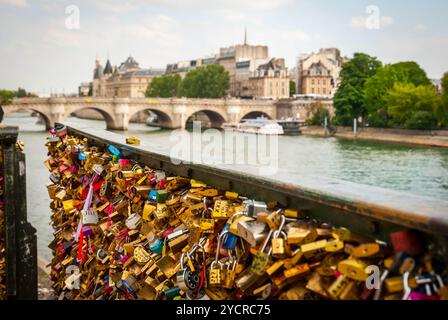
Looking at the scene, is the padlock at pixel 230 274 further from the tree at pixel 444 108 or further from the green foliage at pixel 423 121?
the green foliage at pixel 423 121

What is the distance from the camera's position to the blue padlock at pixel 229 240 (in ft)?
7.30

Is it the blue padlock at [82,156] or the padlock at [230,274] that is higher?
the blue padlock at [82,156]

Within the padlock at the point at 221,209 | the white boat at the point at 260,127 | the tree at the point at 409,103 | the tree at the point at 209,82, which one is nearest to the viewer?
the padlock at the point at 221,209

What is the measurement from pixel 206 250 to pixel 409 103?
32.0 m

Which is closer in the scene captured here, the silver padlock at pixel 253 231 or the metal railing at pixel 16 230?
the silver padlock at pixel 253 231

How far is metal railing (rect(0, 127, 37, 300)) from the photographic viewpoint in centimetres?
378

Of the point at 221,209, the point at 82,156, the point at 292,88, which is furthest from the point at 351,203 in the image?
the point at 292,88

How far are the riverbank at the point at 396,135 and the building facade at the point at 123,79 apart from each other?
48.6m

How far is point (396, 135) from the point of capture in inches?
1299

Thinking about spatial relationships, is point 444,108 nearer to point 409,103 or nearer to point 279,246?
point 409,103

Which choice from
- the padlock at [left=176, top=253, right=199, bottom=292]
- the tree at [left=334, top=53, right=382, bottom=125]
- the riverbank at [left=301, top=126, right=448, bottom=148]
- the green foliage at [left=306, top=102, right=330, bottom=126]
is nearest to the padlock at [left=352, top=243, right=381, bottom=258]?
the padlock at [left=176, top=253, right=199, bottom=292]

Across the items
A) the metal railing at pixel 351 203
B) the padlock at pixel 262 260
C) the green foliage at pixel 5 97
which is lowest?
the padlock at pixel 262 260

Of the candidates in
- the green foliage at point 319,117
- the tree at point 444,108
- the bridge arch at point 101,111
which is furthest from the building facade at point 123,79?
the tree at point 444,108

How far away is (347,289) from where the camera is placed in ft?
5.69
